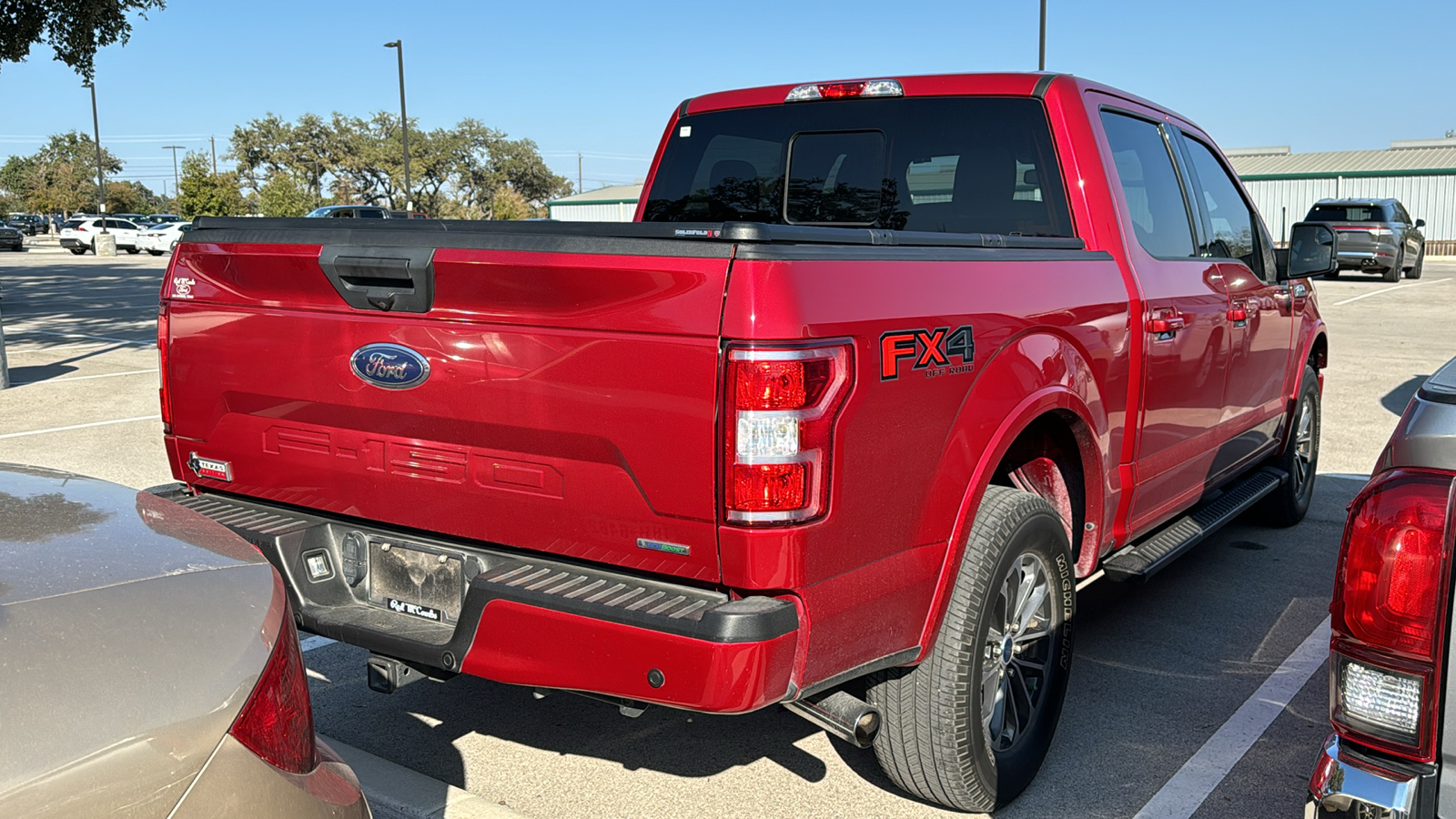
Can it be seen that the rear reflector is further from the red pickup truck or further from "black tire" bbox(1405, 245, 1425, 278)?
"black tire" bbox(1405, 245, 1425, 278)

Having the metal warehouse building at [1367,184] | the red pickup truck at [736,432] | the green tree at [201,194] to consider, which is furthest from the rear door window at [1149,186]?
the green tree at [201,194]

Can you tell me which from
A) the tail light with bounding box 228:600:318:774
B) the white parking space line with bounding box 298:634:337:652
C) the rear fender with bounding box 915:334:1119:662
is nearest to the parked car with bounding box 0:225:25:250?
the white parking space line with bounding box 298:634:337:652

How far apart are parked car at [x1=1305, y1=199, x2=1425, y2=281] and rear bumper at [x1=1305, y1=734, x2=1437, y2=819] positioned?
27169 mm

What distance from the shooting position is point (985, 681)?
3.45m

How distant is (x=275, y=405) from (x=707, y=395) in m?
1.42

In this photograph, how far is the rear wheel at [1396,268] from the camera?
1057 inches

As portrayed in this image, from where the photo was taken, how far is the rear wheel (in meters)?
26.9

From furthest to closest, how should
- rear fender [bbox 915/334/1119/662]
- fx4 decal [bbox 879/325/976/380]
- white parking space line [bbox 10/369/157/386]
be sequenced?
white parking space line [bbox 10/369/157/386] < rear fender [bbox 915/334/1119/662] < fx4 decal [bbox 879/325/976/380]

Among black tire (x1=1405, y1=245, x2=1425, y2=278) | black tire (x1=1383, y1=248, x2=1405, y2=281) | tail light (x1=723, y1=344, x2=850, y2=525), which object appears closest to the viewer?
tail light (x1=723, y1=344, x2=850, y2=525)

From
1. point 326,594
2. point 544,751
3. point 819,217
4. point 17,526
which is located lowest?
point 544,751

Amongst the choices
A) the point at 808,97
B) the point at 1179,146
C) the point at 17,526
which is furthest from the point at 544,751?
the point at 1179,146

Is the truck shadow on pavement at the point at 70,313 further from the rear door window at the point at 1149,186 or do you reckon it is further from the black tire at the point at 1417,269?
the black tire at the point at 1417,269

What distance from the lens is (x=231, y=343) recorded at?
11.1ft

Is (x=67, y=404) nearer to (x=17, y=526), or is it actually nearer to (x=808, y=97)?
(x=808, y=97)
